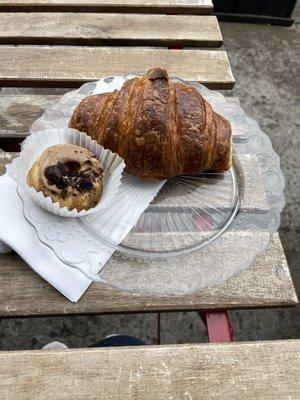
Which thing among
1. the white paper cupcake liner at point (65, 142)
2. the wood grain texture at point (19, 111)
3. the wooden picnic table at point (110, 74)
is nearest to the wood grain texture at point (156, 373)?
the wooden picnic table at point (110, 74)

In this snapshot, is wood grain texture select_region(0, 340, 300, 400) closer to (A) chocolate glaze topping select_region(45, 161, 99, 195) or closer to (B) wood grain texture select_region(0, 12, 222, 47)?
(A) chocolate glaze topping select_region(45, 161, 99, 195)

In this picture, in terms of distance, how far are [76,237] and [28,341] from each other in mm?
737

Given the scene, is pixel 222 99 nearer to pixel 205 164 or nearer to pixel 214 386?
pixel 205 164

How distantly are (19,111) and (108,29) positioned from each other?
1.49 feet

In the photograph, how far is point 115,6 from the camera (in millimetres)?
1481

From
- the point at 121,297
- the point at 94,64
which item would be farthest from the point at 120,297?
the point at 94,64

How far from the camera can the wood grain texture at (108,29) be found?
1.36 metres

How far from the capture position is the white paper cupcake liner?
847 mm

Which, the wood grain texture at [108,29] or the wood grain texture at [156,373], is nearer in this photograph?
the wood grain texture at [156,373]

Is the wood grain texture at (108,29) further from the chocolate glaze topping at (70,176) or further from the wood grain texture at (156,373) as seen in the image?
the wood grain texture at (156,373)

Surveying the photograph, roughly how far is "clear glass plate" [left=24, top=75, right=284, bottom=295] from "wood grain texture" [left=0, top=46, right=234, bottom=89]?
182 millimetres

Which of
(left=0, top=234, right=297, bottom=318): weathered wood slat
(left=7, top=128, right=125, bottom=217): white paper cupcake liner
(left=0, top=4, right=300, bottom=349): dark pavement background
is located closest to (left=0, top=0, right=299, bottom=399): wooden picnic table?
(left=0, top=234, right=297, bottom=318): weathered wood slat

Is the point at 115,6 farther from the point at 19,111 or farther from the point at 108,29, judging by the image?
the point at 19,111

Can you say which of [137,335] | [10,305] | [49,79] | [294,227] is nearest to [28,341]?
[137,335]
